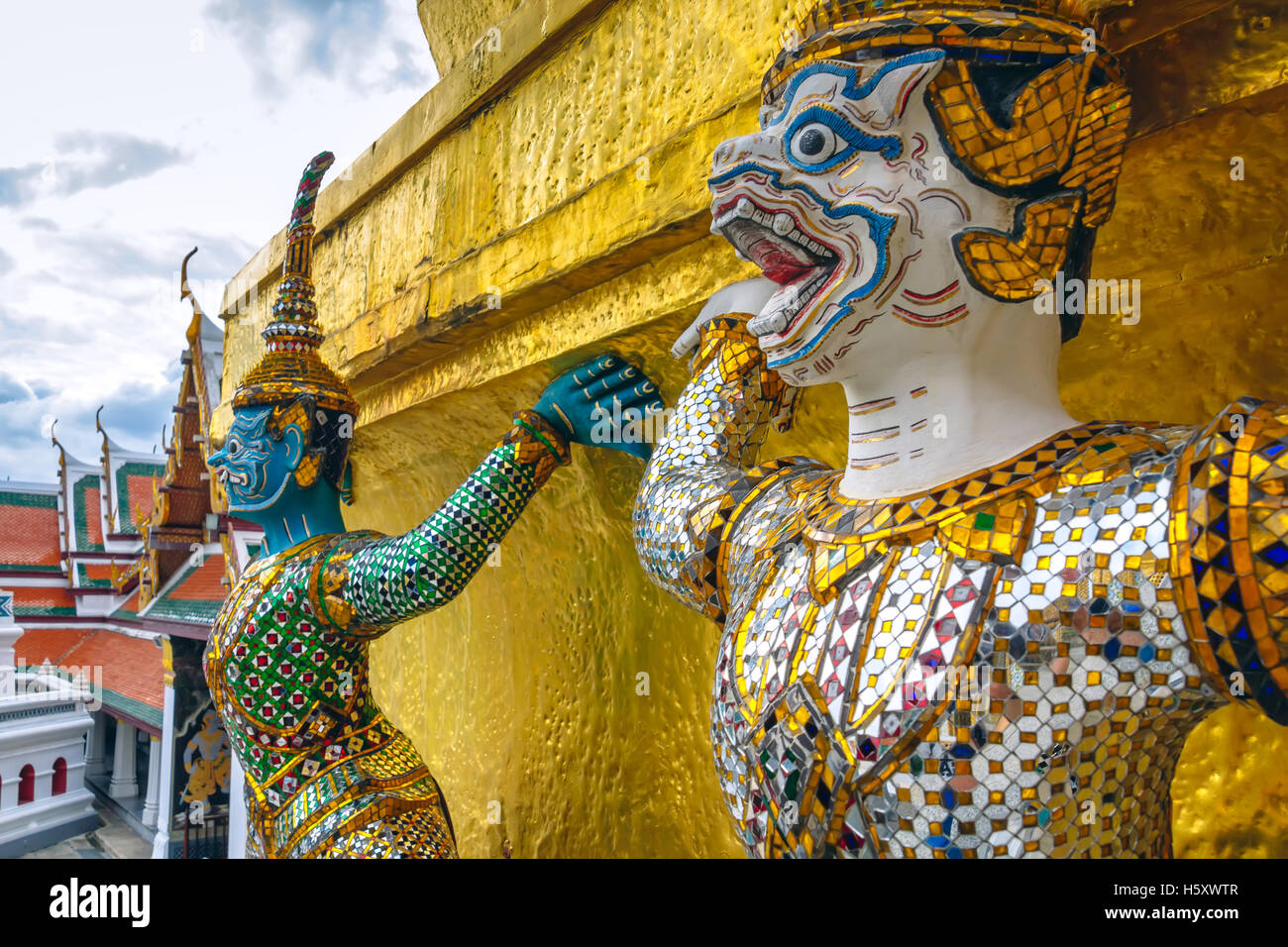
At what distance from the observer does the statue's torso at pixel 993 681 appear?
89 centimetres

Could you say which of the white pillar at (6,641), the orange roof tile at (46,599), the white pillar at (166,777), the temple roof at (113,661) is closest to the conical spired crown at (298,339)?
the white pillar at (166,777)

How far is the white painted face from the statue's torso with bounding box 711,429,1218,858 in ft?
0.65

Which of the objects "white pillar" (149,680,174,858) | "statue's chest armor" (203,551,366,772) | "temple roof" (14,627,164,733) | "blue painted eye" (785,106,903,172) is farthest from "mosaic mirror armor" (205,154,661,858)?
"temple roof" (14,627,164,733)

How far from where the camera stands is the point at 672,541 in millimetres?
1397

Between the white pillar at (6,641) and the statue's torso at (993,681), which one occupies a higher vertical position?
the statue's torso at (993,681)

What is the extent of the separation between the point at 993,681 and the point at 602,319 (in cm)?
131

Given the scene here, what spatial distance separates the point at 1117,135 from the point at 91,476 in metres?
15.2

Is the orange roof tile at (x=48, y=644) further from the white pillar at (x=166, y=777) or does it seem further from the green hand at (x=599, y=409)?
the green hand at (x=599, y=409)

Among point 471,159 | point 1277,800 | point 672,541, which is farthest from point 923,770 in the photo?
point 471,159

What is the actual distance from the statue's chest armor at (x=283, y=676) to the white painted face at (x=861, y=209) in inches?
57.5

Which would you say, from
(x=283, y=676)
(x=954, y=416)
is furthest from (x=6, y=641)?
(x=954, y=416)

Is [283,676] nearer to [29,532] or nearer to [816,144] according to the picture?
[816,144]

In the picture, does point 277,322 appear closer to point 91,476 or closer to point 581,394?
point 581,394

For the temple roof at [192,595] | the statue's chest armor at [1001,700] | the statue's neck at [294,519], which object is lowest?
the temple roof at [192,595]
